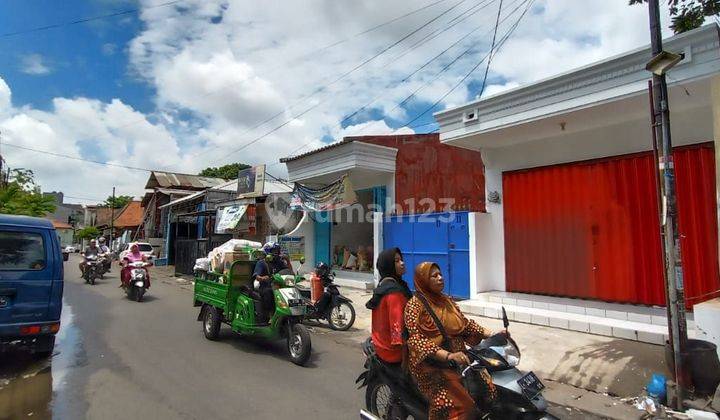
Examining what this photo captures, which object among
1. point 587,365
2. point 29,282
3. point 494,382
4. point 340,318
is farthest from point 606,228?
point 29,282

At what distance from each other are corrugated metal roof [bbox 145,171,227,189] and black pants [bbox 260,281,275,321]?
99.9ft

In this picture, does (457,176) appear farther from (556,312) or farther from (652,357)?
A: (652,357)

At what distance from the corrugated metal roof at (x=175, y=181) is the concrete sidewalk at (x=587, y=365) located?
1184 inches

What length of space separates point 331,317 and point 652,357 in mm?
5082

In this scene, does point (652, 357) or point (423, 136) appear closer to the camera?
point (652, 357)

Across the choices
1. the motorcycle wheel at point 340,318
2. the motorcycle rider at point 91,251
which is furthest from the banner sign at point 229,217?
the motorcycle wheel at point 340,318

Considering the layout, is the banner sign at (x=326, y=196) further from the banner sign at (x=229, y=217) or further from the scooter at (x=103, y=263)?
the scooter at (x=103, y=263)

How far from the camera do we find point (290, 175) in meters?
15.5

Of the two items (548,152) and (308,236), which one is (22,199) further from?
(548,152)

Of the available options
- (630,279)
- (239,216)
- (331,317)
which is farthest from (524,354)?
(239,216)

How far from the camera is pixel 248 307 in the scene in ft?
21.1

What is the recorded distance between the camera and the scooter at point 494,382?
261 centimetres

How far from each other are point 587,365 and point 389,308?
3875mm

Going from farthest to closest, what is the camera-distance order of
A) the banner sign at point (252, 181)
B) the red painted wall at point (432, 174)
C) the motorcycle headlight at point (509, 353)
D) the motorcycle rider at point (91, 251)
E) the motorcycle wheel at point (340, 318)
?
the banner sign at point (252, 181) < the motorcycle rider at point (91, 251) < the red painted wall at point (432, 174) < the motorcycle wheel at point (340, 318) < the motorcycle headlight at point (509, 353)
